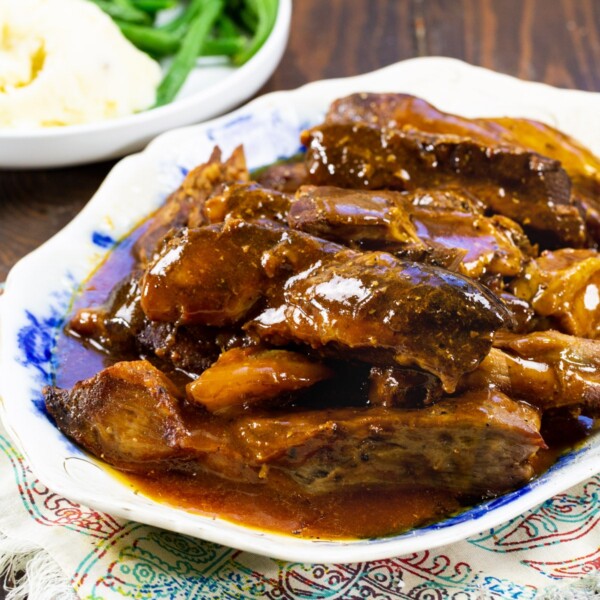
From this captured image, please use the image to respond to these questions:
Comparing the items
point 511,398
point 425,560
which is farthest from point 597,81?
point 425,560

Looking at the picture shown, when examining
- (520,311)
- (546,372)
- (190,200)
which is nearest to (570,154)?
(520,311)

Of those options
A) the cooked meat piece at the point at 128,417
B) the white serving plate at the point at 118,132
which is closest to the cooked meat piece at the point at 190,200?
the cooked meat piece at the point at 128,417

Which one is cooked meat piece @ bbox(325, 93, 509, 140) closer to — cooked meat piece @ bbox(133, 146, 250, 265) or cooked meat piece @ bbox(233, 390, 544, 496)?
cooked meat piece @ bbox(133, 146, 250, 265)

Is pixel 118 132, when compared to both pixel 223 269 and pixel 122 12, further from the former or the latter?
pixel 223 269

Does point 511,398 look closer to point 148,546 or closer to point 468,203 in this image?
point 468,203

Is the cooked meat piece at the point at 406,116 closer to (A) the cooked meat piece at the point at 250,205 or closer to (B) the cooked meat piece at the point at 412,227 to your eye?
(B) the cooked meat piece at the point at 412,227

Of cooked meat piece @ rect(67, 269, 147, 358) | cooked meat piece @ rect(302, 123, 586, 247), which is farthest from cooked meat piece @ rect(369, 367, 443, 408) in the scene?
cooked meat piece @ rect(302, 123, 586, 247)
